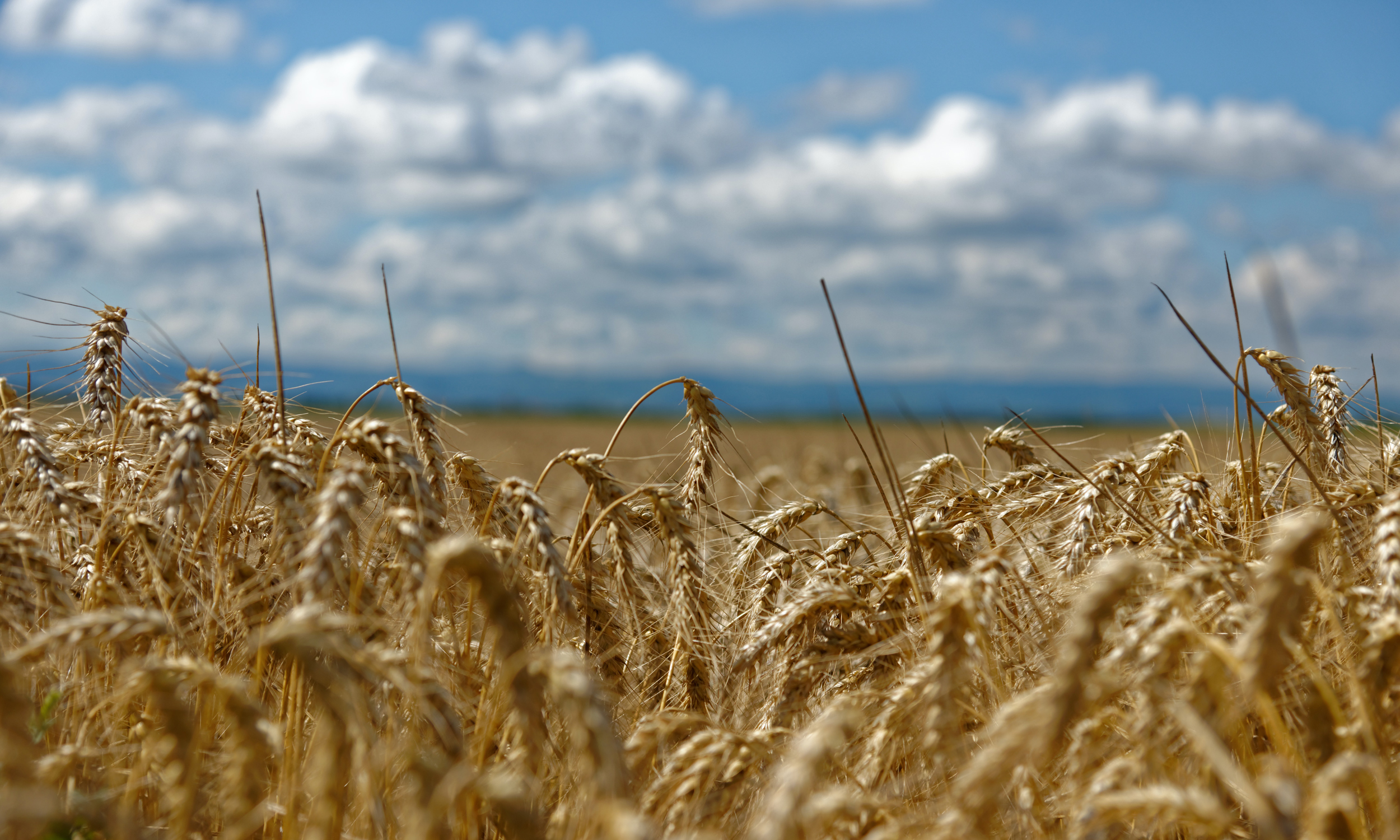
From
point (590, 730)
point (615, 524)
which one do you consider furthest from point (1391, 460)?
point (590, 730)

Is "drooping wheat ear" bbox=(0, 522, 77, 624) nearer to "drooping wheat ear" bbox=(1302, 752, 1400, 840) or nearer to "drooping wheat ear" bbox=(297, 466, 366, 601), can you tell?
"drooping wheat ear" bbox=(297, 466, 366, 601)

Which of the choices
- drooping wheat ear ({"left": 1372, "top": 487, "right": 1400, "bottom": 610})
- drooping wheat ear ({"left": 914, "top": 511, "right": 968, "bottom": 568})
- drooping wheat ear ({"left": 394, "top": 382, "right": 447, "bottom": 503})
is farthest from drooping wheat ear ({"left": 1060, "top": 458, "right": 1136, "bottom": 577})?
drooping wheat ear ({"left": 394, "top": 382, "right": 447, "bottom": 503})

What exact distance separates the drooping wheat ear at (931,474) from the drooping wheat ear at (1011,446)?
0.16 metres

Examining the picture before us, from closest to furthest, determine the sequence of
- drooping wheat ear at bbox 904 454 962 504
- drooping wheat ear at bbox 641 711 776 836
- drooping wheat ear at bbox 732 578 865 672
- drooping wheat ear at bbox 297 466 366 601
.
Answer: drooping wheat ear at bbox 297 466 366 601 → drooping wheat ear at bbox 641 711 776 836 → drooping wheat ear at bbox 732 578 865 672 → drooping wheat ear at bbox 904 454 962 504

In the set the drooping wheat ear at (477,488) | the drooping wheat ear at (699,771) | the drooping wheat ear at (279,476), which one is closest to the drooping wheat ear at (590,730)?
the drooping wheat ear at (699,771)

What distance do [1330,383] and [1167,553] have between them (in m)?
1.37

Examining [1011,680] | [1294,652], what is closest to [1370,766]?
[1294,652]

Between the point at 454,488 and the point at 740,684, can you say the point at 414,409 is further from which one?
the point at 740,684

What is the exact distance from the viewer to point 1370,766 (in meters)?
1.57

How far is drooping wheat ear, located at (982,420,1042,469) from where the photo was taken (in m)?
3.80

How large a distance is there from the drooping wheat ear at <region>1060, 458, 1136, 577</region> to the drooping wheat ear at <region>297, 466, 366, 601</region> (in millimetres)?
2094

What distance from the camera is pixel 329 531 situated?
1.89 meters

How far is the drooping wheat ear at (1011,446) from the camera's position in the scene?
3.80m

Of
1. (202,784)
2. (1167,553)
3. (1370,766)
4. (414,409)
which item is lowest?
(202,784)
